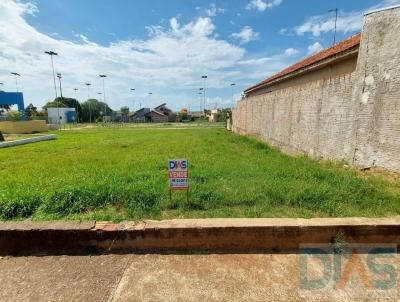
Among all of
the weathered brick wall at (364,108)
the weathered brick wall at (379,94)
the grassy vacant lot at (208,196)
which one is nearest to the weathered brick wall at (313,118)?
the weathered brick wall at (364,108)

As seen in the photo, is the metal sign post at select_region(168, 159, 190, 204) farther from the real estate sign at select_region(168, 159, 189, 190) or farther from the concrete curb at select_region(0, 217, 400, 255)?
the concrete curb at select_region(0, 217, 400, 255)

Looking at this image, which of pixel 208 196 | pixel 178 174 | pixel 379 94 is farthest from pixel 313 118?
pixel 178 174

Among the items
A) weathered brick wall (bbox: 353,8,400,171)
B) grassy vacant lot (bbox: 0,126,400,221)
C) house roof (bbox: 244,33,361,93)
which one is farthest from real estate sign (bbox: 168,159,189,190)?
house roof (bbox: 244,33,361,93)

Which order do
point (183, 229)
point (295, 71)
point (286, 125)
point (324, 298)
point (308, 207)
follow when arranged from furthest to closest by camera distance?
point (295, 71) → point (286, 125) → point (308, 207) → point (183, 229) → point (324, 298)

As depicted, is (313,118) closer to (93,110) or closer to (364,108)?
(364,108)

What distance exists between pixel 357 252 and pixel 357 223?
343mm

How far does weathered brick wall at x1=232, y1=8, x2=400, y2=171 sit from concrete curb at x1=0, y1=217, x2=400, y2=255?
8.50 ft

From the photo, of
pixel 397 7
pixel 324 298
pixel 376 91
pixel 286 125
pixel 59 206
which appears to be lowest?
pixel 324 298

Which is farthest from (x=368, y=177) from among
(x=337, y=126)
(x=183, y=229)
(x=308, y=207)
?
(x=183, y=229)

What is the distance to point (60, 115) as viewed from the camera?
55.3m

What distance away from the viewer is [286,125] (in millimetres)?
8984

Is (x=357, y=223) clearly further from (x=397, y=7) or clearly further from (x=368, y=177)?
(x=397, y=7)

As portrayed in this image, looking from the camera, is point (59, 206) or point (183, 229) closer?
point (183, 229)

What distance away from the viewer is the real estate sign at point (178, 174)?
343 cm
